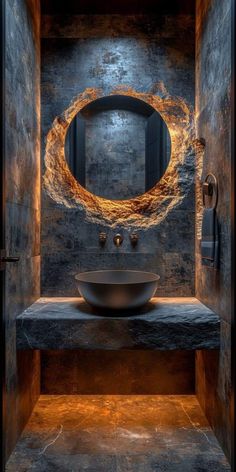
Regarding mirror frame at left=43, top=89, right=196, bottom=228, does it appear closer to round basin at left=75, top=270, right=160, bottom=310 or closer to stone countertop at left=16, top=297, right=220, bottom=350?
round basin at left=75, top=270, right=160, bottom=310

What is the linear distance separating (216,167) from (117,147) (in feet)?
2.55

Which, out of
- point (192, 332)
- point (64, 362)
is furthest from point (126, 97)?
point (64, 362)

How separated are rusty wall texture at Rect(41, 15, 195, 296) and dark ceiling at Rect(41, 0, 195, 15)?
0.05 m

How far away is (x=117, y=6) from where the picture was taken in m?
2.44

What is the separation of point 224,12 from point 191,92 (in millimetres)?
648

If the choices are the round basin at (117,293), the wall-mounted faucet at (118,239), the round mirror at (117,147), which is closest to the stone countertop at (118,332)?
the round basin at (117,293)

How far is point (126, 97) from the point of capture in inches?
97.3

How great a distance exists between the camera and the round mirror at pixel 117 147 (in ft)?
8.10

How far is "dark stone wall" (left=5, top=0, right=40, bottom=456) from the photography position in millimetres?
1766

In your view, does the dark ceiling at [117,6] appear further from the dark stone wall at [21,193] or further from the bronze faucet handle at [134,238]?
the bronze faucet handle at [134,238]

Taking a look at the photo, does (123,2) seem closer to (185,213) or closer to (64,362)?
(185,213)

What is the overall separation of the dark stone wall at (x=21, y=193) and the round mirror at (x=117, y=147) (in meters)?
0.31

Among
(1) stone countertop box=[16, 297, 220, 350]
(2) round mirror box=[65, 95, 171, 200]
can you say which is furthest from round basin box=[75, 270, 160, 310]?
(2) round mirror box=[65, 95, 171, 200]

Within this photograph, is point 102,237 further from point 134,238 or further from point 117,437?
point 117,437
